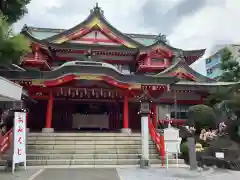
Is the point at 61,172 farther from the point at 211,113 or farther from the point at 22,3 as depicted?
the point at 211,113

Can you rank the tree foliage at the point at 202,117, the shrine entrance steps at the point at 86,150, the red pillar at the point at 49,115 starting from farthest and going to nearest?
the tree foliage at the point at 202,117
the red pillar at the point at 49,115
the shrine entrance steps at the point at 86,150

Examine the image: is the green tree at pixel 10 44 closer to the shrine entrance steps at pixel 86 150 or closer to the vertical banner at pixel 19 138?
the vertical banner at pixel 19 138

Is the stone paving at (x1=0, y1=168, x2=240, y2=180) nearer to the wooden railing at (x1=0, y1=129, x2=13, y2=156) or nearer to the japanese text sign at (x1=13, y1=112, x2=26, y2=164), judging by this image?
the japanese text sign at (x1=13, y1=112, x2=26, y2=164)

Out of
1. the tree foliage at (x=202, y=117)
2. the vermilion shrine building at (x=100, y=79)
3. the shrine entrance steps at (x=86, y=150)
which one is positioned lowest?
the shrine entrance steps at (x=86, y=150)

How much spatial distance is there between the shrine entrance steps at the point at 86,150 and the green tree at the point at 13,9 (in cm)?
609

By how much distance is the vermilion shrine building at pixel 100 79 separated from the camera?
45.7 ft

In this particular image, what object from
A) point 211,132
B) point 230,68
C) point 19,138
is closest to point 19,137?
point 19,138

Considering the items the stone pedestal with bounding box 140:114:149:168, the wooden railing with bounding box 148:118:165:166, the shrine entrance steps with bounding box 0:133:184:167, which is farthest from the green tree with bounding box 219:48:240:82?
the stone pedestal with bounding box 140:114:149:168

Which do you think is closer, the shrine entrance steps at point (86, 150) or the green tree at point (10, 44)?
the green tree at point (10, 44)

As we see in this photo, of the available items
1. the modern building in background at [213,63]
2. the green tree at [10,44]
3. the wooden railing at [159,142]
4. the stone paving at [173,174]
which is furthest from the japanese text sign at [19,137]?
the modern building in background at [213,63]

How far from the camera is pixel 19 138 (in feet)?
30.3

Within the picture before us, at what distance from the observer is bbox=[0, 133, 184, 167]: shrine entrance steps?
35.0 ft

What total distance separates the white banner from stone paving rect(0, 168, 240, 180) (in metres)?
0.56

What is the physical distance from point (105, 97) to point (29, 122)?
232 inches
